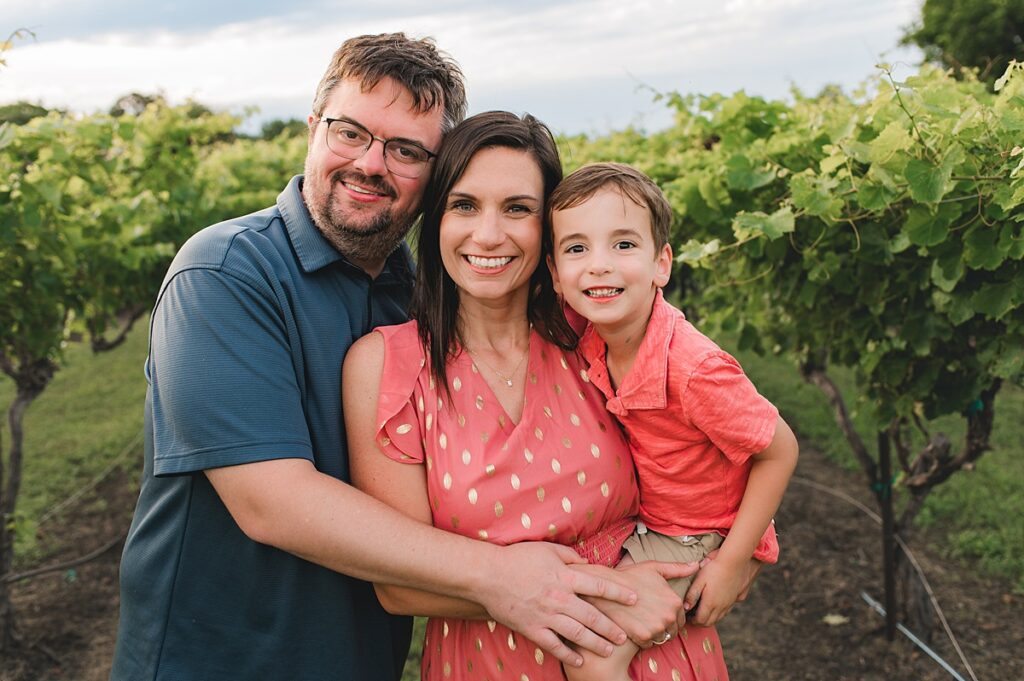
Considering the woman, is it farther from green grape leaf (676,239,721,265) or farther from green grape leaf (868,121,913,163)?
green grape leaf (868,121,913,163)

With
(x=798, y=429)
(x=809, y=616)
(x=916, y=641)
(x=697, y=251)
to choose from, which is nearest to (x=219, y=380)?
(x=697, y=251)

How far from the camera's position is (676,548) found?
6.86ft

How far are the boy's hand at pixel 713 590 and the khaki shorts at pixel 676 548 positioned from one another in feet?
0.08

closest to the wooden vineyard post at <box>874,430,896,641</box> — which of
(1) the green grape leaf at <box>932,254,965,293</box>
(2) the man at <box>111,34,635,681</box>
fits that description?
(1) the green grape leaf at <box>932,254,965,293</box>

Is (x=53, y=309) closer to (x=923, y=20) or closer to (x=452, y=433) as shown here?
(x=452, y=433)

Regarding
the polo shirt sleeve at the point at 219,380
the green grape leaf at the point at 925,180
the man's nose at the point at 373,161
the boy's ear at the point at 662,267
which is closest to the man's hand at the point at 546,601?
the polo shirt sleeve at the point at 219,380

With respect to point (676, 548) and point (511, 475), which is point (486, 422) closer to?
point (511, 475)

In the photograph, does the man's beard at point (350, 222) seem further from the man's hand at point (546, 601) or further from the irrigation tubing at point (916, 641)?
the irrigation tubing at point (916, 641)

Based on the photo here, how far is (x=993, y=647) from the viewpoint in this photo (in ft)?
13.1

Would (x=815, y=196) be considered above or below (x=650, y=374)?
above

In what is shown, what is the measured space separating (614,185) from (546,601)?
1.02 metres

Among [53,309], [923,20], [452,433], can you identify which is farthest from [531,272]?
[923,20]

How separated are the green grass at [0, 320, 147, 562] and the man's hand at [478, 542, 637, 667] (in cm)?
360

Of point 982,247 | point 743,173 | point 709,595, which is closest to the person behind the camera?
point 709,595
